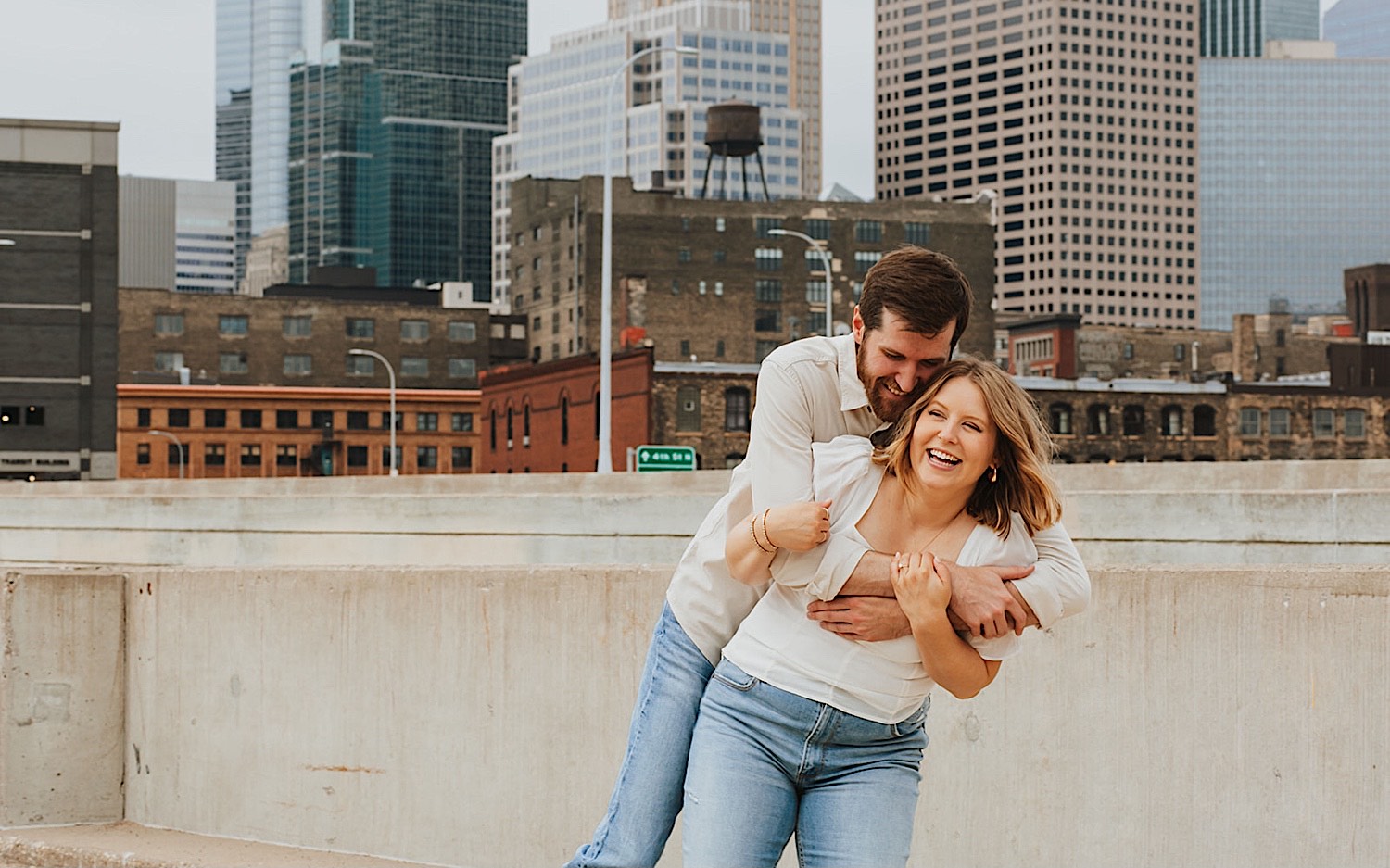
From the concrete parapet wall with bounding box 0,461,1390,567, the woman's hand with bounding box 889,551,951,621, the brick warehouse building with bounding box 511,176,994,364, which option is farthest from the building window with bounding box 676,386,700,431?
the woman's hand with bounding box 889,551,951,621

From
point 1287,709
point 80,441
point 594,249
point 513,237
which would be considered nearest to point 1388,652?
point 1287,709

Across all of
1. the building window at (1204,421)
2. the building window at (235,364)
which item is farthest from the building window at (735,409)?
the building window at (235,364)

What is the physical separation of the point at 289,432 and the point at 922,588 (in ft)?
353

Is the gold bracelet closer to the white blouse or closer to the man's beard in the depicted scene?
the white blouse

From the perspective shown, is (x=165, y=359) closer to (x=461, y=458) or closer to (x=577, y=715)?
(x=461, y=458)

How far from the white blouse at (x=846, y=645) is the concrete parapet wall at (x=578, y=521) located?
4.93 m

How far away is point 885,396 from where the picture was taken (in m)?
4.21

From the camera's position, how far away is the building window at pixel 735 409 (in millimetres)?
78250

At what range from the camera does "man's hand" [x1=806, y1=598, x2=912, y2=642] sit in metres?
3.97

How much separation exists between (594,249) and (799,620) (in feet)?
358

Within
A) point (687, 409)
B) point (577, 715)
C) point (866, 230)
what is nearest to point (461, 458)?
point (866, 230)

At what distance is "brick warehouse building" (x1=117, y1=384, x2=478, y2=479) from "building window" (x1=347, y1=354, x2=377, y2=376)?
670 cm

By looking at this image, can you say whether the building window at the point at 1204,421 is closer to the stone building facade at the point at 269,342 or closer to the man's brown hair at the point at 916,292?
the stone building facade at the point at 269,342

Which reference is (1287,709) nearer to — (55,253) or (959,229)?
(55,253)
